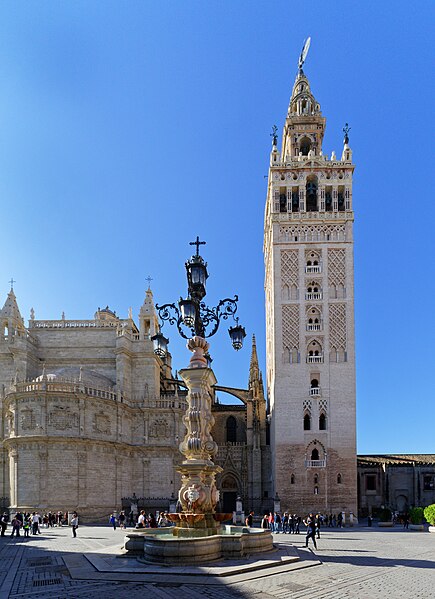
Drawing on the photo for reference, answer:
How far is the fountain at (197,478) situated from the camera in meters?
16.4

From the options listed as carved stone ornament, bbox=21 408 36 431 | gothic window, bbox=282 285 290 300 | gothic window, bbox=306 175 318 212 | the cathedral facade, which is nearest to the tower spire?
the cathedral facade

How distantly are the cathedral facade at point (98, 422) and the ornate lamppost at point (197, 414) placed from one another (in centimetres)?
2762

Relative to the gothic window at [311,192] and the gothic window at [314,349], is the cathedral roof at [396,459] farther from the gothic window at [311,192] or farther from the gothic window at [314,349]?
the gothic window at [311,192]

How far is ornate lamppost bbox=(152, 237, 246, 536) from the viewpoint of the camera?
18.1 metres

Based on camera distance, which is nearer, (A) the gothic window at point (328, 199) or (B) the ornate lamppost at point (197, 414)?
(B) the ornate lamppost at point (197, 414)

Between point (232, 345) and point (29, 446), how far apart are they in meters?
29.0

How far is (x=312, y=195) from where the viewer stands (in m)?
55.4

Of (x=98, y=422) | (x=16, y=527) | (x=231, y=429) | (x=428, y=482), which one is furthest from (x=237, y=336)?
(x=428, y=482)

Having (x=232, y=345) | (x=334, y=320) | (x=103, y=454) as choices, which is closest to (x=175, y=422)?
(x=103, y=454)

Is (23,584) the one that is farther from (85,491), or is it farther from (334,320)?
(334,320)

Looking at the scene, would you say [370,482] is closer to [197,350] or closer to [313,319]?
[313,319]

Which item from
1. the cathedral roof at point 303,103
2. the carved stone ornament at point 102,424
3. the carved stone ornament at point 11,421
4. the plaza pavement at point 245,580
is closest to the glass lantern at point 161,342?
the plaza pavement at point 245,580

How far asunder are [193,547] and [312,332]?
3675 cm

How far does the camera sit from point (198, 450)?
734 inches
